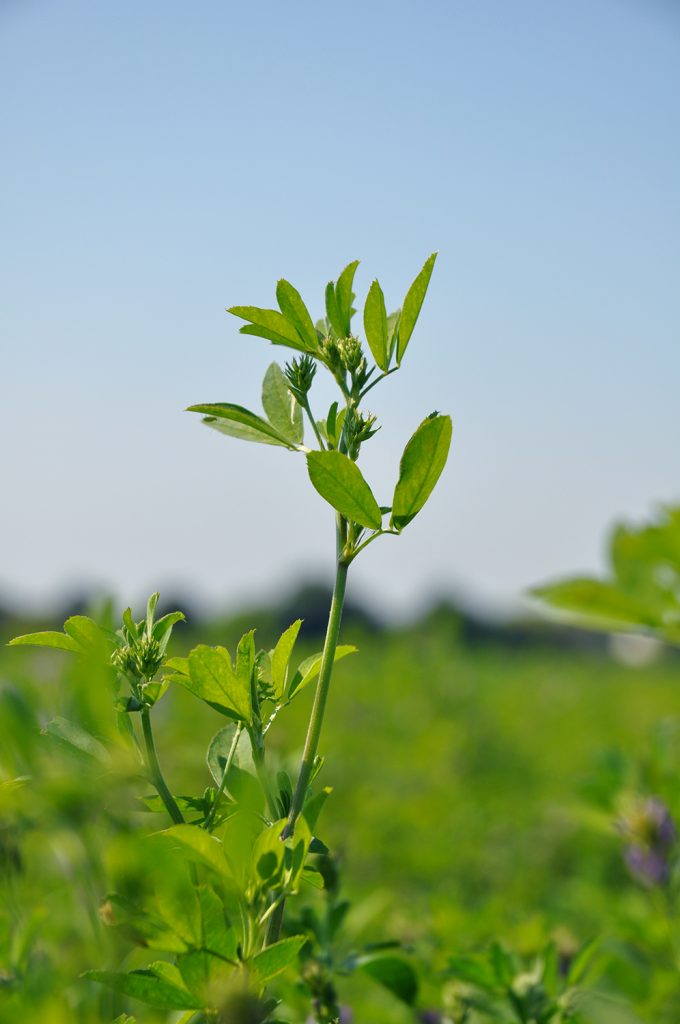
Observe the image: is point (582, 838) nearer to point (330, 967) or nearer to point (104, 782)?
point (330, 967)

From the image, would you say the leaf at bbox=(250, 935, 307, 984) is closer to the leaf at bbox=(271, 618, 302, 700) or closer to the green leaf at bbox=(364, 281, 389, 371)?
the leaf at bbox=(271, 618, 302, 700)

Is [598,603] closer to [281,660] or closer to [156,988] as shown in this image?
[281,660]

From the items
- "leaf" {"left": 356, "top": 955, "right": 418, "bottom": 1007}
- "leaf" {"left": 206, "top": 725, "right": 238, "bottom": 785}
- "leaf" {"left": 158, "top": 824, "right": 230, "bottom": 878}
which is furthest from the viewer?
"leaf" {"left": 356, "top": 955, "right": 418, "bottom": 1007}

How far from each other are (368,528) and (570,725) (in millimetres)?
4912

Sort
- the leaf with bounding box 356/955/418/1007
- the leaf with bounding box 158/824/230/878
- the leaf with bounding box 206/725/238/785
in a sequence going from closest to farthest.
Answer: the leaf with bounding box 158/824/230/878 < the leaf with bounding box 206/725/238/785 < the leaf with bounding box 356/955/418/1007

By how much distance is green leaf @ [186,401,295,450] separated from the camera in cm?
52

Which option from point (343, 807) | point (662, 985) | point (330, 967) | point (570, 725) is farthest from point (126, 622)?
point (570, 725)

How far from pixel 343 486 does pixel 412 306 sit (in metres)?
0.11

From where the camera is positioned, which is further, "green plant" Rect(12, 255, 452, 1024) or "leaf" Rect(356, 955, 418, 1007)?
"leaf" Rect(356, 955, 418, 1007)

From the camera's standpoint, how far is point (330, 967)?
625mm

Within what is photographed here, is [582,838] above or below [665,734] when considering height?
below

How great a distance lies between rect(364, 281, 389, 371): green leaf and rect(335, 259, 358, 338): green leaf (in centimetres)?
2

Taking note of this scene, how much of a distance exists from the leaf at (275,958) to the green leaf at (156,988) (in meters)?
0.03

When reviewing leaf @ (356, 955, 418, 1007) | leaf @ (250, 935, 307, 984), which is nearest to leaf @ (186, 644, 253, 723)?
leaf @ (250, 935, 307, 984)
